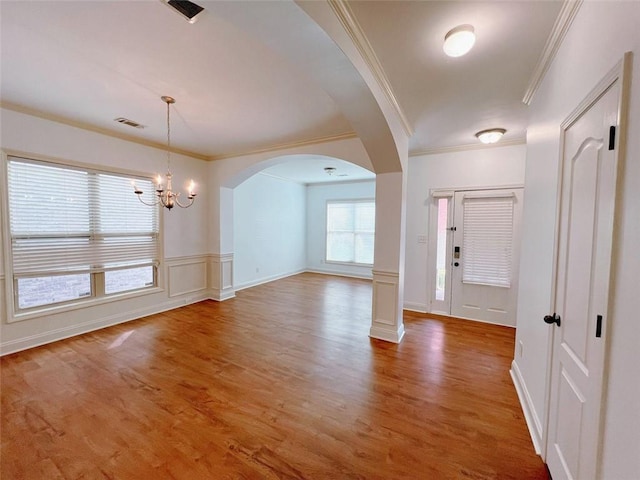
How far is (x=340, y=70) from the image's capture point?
1.80 meters

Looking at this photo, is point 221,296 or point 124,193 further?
point 221,296

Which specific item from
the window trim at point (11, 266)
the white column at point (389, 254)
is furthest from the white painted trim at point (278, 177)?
the white column at point (389, 254)

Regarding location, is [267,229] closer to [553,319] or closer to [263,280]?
[263,280]

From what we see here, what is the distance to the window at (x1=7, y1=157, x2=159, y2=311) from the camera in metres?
3.10

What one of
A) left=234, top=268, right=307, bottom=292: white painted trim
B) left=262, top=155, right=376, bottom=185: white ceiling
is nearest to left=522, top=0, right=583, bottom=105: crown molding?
left=262, top=155, right=376, bottom=185: white ceiling

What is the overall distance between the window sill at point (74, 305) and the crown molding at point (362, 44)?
14.5 feet

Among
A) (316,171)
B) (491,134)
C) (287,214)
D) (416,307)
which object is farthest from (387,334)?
(287,214)

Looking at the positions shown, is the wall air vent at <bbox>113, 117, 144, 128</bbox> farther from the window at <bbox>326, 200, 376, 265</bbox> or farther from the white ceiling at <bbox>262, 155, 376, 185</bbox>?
the window at <bbox>326, 200, 376, 265</bbox>

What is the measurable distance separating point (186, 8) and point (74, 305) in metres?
3.82

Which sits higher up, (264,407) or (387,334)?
(387,334)

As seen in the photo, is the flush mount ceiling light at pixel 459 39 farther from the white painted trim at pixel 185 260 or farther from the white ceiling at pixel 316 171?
the white painted trim at pixel 185 260

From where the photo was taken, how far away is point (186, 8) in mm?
1579

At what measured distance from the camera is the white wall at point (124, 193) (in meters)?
3.05

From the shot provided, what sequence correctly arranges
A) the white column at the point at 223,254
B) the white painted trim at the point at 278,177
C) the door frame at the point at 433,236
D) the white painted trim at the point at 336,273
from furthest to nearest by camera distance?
the white painted trim at the point at 336,273
the white painted trim at the point at 278,177
the white column at the point at 223,254
the door frame at the point at 433,236
